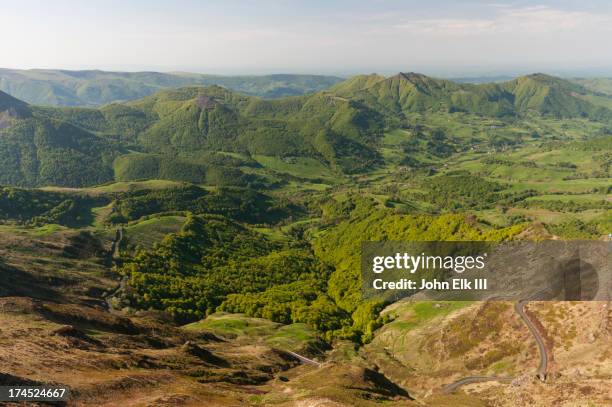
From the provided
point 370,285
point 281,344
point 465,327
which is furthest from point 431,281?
point 281,344

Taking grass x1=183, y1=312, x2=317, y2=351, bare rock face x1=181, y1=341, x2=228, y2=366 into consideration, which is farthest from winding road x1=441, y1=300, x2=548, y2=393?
bare rock face x1=181, y1=341, x2=228, y2=366

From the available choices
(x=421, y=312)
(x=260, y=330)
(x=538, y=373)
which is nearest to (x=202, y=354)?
(x=260, y=330)

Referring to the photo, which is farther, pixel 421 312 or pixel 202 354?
pixel 421 312

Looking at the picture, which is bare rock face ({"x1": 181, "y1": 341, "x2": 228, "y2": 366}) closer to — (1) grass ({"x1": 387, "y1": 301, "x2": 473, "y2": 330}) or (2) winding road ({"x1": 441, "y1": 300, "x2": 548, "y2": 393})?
(2) winding road ({"x1": 441, "y1": 300, "x2": 548, "y2": 393})

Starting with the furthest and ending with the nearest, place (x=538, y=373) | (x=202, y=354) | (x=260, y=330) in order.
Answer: (x=260, y=330) < (x=202, y=354) < (x=538, y=373)

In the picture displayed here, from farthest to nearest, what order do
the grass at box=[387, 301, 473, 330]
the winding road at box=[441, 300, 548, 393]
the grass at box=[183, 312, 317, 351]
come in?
the grass at box=[387, 301, 473, 330], the grass at box=[183, 312, 317, 351], the winding road at box=[441, 300, 548, 393]

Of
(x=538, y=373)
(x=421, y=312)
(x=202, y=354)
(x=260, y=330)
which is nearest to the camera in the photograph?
(x=538, y=373)

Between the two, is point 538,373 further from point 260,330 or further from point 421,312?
point 260,330

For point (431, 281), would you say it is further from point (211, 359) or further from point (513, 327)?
point (211, 359)

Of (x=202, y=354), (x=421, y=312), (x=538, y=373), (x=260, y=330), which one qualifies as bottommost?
(x=260, y=330)

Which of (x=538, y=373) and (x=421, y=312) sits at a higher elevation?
(x=538, y=373)

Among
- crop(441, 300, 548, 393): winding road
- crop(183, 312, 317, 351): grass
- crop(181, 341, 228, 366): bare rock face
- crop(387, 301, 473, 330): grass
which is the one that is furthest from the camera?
crop(387, 301, 473, 330): grass

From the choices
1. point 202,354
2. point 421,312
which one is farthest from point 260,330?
point 421,312
